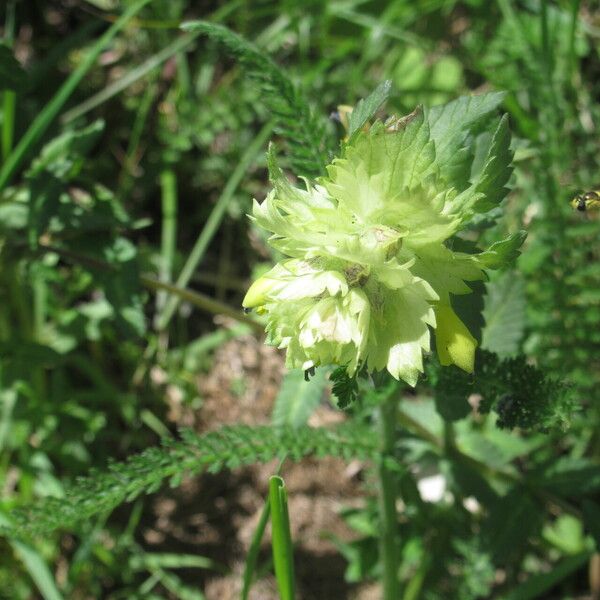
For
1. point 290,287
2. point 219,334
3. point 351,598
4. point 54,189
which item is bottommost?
point 351,598

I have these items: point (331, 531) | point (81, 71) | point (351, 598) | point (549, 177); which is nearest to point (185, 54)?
point (81, 71)

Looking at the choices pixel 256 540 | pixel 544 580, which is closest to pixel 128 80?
pixel 256 540

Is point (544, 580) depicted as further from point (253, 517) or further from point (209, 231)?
point (209, 231)

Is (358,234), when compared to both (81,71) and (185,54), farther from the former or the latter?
(185,54)

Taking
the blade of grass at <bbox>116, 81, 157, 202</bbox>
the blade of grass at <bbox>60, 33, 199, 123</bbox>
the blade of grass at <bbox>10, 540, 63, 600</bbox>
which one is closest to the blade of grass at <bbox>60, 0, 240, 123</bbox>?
the blade of grass at <bbox>60, 33, 199, 123</bbox>

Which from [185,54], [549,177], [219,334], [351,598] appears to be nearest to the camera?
[549,177]
